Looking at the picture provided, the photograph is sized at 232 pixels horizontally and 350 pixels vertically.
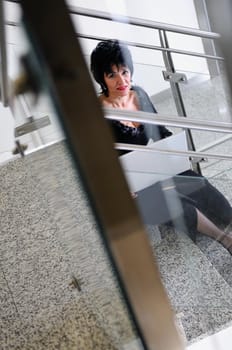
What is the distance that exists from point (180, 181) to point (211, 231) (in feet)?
0.96

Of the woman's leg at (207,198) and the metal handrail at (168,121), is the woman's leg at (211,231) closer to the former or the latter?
the woman's leg at (207,198)

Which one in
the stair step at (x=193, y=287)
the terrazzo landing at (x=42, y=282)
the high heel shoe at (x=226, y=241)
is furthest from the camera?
the high heel shoe at (x=226, y=241)

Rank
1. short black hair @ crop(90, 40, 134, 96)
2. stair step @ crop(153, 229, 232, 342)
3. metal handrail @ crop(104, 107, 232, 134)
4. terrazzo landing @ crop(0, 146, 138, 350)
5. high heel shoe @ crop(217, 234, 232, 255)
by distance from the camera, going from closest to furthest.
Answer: metal handrail @ crop(104, 107, 232, 134), terrazzo landing @ crop(0, 146, 138, 350), stair step @ crop(153, 229, 232, 342), high heel shoe @ crop(217, 234, 232, 255), short black hair @ crop(90, 40, 134, 96)

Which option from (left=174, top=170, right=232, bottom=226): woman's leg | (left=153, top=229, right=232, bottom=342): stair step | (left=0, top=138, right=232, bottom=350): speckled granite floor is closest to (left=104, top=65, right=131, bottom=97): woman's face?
(left=174, top=170, right=232, bottom=226): woman's leg

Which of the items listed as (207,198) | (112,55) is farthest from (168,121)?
(112,55)

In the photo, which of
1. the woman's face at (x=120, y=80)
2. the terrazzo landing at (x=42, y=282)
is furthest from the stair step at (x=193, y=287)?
the woman's face at (x=120, y=80)

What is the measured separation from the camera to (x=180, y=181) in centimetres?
195

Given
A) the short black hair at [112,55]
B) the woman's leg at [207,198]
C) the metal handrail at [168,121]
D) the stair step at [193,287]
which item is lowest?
the stair step at [193,287]

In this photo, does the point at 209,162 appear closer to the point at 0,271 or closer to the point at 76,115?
the point at 0,271

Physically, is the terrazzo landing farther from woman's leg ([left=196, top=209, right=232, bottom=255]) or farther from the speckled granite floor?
woman's leg ([left=196, top=209, right=232, bottom=255])

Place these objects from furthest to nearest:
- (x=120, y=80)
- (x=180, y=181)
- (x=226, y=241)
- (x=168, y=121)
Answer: (x=120, y=80), (x=180, y=181), (x=226, y=241), (x=168, y=121)

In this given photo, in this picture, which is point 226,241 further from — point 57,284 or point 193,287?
point 57,284

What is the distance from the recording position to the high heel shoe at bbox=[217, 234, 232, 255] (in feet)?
5.97

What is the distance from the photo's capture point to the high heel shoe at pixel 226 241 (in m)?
1.82
